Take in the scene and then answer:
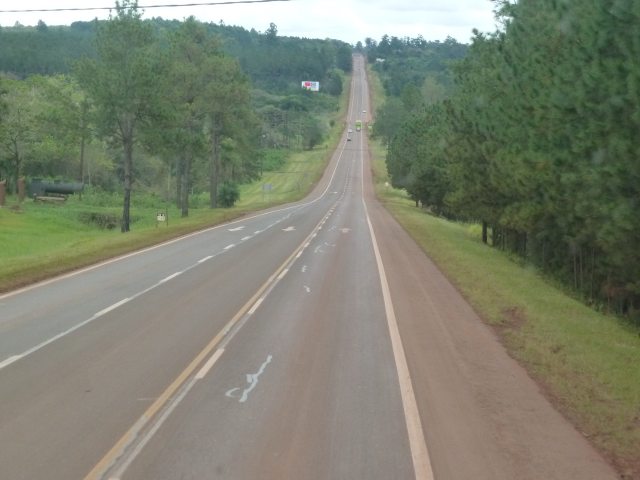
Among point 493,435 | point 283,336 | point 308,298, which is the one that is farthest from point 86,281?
point 493,435

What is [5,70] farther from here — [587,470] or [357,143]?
[587,470]

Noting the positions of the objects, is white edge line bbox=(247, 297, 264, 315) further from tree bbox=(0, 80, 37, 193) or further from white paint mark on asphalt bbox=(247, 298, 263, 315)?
tree bbox=(0, 80, 37, 193)

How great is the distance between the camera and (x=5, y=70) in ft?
432

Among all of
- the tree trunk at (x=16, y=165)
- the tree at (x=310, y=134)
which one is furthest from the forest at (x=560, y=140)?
the tree at (x=310, y=134)

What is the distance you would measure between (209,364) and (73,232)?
3550 cm

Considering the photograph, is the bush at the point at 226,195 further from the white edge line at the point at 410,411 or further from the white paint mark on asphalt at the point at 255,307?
the white edge line at the point at 410,411

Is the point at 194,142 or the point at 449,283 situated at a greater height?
the point at 194,142

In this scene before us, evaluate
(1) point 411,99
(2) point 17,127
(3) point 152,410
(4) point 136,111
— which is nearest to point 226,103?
(4) point 136,111

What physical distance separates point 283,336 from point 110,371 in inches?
131

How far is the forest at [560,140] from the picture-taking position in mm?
13594

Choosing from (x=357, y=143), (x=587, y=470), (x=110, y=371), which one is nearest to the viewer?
(x=587, y=470)

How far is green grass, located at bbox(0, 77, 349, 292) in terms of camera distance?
70.3 ft

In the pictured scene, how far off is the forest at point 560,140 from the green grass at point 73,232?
1283 cm

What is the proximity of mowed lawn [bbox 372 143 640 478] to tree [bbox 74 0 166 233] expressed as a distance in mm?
21199
